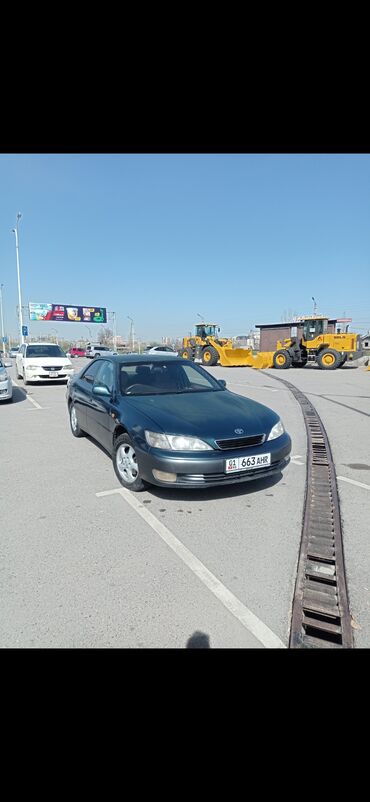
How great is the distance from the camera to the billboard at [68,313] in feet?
148

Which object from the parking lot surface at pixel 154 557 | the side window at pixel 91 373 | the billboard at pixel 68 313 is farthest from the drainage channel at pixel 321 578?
the billboard at pixel 68 313

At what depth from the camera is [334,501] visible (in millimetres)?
3678

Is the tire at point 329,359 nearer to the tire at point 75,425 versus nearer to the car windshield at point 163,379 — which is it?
the car windshield at point 163,379

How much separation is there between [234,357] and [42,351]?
12.8 m

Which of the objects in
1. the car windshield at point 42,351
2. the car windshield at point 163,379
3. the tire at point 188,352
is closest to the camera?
the car windshield at point 163,379

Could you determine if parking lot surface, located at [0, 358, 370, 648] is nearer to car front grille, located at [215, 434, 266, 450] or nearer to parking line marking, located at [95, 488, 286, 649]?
parking line marking, located at [95, 488, 286, 649]

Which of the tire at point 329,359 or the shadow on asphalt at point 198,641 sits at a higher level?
the tire at point 329,359

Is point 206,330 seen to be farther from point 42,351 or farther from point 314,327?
point 42,351

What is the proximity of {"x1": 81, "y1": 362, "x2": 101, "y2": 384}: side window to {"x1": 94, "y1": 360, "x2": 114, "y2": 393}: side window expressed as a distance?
0.45ft

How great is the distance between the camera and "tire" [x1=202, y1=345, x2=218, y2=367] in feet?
76.8

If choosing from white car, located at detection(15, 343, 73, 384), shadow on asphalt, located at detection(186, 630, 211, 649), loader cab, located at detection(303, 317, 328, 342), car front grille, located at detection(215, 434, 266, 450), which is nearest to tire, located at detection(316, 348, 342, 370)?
loader cab, located at detection(303, 317, 328, 342)
